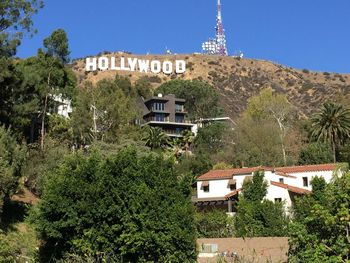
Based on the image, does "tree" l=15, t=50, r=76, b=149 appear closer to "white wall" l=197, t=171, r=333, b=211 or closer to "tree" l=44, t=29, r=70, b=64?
"tree" l=44, t=29, r=70, b=64

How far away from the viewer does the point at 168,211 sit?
2514 cm

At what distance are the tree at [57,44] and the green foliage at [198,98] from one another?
37.4 metres

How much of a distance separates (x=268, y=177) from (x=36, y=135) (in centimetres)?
2495

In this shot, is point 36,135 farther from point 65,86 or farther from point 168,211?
point 168,211

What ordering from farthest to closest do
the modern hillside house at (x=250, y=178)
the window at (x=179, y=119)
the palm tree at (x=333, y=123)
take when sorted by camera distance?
the window at (x=179, y=119) → the palm tree at (x=333, y=123) → the modern hillside house at (x=250, y=178)

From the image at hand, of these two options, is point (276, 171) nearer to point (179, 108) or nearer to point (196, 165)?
point (196, 165)

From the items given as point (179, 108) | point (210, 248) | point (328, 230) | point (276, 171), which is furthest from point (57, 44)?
point (328, 230)

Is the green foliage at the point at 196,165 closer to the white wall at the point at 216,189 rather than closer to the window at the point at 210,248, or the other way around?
the white wall at the point at 216,189

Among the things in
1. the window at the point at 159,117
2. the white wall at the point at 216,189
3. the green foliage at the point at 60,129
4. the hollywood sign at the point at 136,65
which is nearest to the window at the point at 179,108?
the window at the point at 159,117

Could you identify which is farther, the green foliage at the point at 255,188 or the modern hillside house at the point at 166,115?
the modern hillside house at the point at 166,115

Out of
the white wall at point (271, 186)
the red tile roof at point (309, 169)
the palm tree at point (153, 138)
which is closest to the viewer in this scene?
the white wall at point (271, 186)

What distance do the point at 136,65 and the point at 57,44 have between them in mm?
83080

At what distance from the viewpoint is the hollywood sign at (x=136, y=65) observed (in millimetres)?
138750

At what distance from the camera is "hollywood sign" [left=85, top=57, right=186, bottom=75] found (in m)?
139
